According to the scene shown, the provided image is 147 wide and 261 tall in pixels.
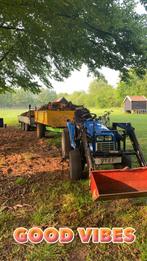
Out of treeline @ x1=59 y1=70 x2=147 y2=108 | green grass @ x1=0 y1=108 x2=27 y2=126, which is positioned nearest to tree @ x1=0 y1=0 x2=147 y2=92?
green grass @ x1=0 y1=108 x2=27 y2=126

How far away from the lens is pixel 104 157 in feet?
25.2

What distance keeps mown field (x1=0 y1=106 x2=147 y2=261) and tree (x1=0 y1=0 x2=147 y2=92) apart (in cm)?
459

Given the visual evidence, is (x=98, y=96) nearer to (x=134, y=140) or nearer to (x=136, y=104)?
(x=136, y=104)

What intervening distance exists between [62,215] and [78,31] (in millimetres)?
6844

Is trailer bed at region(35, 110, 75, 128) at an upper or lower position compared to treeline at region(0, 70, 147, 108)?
lower

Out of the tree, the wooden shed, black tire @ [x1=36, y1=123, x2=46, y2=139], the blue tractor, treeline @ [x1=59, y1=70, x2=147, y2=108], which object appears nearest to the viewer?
the blue tractor

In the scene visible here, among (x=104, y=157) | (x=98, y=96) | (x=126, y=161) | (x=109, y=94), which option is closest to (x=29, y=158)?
(x=104, y=157)

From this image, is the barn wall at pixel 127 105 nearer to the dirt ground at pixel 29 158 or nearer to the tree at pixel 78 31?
the tree at pixel 78 31

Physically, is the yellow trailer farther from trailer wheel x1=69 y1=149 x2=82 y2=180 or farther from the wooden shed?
the wooden shed

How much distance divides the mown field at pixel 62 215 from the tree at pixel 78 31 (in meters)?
4.59

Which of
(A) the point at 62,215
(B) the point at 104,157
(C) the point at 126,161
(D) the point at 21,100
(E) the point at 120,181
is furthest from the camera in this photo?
(D) the point at 21,100

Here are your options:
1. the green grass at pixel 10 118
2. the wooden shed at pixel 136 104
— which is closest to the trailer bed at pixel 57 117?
the green grass at pixel 10 118

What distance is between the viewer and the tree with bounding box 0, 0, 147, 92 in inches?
383

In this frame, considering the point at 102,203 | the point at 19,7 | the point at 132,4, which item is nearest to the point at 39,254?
the point at 102,203
